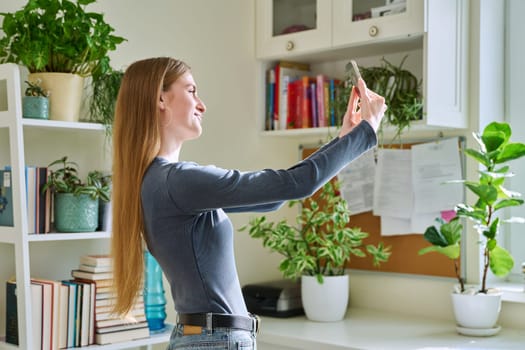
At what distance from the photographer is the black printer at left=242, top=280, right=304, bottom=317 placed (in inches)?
116

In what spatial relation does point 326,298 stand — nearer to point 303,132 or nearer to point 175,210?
point 303,132

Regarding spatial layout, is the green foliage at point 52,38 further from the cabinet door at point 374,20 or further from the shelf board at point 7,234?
the cabinet door at point 374,20

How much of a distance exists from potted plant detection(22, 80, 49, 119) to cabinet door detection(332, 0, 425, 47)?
3.92 ft

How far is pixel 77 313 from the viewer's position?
2.22 metres

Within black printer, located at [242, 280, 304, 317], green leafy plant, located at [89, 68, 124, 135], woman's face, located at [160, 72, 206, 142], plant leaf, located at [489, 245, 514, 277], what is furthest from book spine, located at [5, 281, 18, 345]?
plant leaf, located at [489, 245, 514, 277]

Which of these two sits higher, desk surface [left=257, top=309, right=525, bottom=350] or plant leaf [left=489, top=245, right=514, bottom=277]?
plant leaf [left=489, top=245, right=514, bottom=277]

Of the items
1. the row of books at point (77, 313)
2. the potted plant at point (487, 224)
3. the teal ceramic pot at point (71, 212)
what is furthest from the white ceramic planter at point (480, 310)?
the teal ceramic pot at point (71, 212)

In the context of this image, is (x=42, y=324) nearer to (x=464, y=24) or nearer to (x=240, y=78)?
(x=240, y=78)

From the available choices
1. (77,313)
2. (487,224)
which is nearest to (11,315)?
(77,313)

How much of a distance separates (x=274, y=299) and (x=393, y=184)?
27.2 inches

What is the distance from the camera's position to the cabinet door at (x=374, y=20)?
2.61 meters

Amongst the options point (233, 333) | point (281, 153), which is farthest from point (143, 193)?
point (281, 153)

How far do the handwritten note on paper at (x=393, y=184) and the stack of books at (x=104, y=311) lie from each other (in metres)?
1.17

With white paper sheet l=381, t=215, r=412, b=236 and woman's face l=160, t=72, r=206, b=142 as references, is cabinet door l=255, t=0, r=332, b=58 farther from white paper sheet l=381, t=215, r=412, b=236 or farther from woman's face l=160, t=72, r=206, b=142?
woman's face l=160, t=72, r=206, b=142
